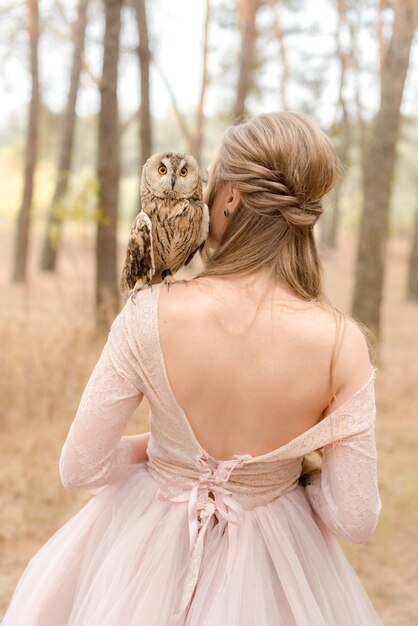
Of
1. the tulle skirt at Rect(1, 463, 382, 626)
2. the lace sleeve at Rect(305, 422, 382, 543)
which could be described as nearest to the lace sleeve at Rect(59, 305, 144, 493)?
the tulle skirt at Rect(1, 463, 382, 626)

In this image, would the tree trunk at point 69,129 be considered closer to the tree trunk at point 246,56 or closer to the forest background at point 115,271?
the forest background at point 115,271

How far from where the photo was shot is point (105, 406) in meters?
1.41

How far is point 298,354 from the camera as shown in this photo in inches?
53.7

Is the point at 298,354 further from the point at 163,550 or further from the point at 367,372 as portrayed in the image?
the point at 163,550

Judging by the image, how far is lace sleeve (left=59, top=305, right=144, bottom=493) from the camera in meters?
1.41

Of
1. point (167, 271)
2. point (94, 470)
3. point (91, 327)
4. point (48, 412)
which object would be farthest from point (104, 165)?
point (94, 470)

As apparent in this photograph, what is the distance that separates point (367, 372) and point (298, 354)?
0.55 ft

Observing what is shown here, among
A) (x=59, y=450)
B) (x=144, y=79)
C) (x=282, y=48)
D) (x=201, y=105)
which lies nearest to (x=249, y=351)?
(x=59, y=450)

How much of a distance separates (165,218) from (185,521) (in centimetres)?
80

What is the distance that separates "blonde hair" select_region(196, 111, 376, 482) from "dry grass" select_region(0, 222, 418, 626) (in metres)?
1.29

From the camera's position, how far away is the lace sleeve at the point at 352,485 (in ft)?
4.63

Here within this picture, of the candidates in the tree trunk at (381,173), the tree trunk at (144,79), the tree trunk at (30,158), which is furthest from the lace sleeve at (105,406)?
the tree trunk at (30,158)

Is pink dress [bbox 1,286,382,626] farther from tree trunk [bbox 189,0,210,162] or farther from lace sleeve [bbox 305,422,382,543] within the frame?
tree trunk [bbox 189,0,210,162]

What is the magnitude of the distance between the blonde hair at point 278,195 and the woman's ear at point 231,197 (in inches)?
0.5
